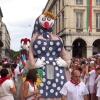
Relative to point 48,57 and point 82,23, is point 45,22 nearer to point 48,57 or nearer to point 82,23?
point 48,57

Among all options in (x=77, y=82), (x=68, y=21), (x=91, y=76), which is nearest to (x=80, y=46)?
(x=68, y=21)

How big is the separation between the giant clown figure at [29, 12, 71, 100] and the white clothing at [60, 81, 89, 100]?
0.31 metres

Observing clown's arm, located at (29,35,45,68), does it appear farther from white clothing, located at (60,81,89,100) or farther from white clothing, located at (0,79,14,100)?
white clothing, located at (0,79,14,100)

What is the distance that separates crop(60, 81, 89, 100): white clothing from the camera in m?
9.04

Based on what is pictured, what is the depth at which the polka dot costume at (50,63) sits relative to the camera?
9.34 m

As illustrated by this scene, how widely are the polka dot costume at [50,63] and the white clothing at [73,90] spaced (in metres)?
0.31

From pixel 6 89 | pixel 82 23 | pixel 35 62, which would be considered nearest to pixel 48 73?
pixel 35 62

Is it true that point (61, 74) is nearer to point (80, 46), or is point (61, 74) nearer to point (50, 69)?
point (50, 69)

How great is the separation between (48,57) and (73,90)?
864 mm

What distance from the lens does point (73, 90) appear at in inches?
357

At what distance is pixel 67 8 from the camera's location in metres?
57.4

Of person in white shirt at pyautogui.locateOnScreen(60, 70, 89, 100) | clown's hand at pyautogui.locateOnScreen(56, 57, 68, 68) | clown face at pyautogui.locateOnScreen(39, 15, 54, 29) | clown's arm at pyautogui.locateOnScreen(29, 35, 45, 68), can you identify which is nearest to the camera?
person in white shirt at pyautogui.locateOnScreen(60, 70, 89, 100)

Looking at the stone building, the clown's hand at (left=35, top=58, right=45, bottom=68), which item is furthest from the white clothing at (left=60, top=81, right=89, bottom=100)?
the stone building

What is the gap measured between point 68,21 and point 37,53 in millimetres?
47949
